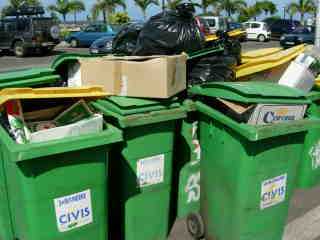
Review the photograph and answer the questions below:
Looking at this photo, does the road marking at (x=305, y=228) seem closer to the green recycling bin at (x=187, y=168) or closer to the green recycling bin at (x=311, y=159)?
the green recycling bin at (x=311, y=159)

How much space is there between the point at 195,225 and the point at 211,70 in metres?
1.11

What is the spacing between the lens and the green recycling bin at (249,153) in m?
2.40

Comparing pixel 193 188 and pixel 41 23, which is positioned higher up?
pixel 41 23

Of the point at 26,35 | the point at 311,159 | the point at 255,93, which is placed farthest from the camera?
the point at 26,35

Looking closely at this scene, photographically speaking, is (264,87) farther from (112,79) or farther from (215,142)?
(112,79)

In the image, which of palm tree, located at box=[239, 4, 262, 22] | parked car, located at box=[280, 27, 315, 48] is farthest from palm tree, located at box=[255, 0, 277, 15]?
parked car, located at box=[280, 27, 315, 48]

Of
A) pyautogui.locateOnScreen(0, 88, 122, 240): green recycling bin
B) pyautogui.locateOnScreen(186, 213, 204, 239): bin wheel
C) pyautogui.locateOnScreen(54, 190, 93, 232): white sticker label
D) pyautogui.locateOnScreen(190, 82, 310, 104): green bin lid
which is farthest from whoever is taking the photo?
pyautogui.locateOnScreen(186, 213, 204, 239): bin wheel

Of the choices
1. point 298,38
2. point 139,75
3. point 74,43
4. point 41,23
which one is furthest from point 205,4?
point 139,75

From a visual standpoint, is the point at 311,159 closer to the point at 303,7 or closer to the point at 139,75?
the point at 139,75

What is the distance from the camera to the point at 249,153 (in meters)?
2.40

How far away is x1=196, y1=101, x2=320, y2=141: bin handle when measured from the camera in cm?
230

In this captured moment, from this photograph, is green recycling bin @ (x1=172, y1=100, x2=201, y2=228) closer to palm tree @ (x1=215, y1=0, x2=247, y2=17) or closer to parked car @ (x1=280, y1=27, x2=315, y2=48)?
parked car @ (x1=280, y1=27, x2=315, y2=48)

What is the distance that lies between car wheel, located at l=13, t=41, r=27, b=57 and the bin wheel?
645 inches

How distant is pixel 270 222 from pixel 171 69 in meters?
1.16
